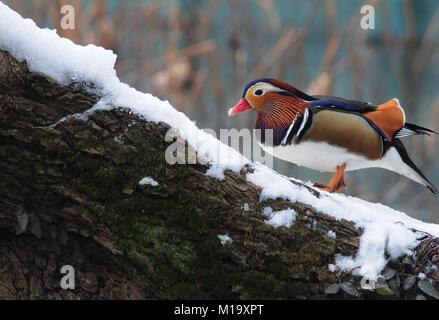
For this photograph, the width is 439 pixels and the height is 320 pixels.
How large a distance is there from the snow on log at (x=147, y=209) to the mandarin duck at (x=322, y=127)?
11.0 inches

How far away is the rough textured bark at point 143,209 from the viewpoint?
1.04 metres

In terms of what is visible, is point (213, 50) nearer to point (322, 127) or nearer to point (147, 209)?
point (322, 127)

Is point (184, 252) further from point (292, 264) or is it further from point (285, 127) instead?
point (285, 127)

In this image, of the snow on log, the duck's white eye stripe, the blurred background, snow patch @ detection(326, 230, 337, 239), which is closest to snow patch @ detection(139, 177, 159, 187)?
the snow on log

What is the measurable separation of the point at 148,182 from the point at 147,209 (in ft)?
0.15

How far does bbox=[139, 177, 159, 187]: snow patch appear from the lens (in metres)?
1.05

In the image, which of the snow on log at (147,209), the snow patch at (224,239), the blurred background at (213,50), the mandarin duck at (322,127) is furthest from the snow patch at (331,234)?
the blurred background at (213,50)

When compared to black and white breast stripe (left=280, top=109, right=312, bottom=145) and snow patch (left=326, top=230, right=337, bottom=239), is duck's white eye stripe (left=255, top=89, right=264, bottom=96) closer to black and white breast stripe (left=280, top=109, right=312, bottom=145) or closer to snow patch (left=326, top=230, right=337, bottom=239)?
black and white breast stripe (left=280, top=109, right=312, bottom=145)

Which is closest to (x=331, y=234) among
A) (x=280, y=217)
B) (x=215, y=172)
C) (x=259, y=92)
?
(x=280, y=217)

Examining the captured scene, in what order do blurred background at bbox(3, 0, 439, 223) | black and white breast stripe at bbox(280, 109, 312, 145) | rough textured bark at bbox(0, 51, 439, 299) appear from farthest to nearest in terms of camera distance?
Result: blurred background at bbox(3, 0, 439, 223), black and white breast stripe at bbox(280, 109, 312, 145), rough textured bark at bbox(0, 51, 439, 299)

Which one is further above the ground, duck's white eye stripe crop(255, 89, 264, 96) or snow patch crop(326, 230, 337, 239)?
duck's white eye stripe crop(255, 89, 264, 96)

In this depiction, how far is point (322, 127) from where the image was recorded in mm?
1337
